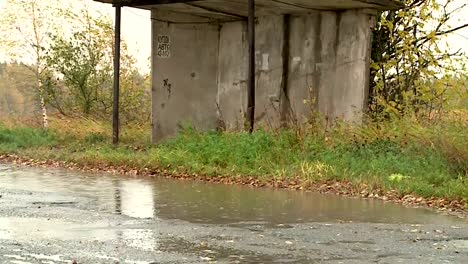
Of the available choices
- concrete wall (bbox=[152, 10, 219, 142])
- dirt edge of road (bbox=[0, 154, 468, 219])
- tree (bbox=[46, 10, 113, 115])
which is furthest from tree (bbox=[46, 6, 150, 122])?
dirt edge of road (bbox=[0, 154, 468, 219])

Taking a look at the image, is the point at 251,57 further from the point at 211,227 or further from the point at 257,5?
the point at 211,227

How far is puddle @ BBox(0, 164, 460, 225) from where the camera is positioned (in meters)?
8.88

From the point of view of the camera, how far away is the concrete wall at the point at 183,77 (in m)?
19.6

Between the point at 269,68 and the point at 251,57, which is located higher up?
the point at 251,57

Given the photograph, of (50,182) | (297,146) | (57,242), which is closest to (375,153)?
(297,146)

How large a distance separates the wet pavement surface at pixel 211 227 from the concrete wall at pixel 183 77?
25.4 ft

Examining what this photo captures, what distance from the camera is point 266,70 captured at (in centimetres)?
1867

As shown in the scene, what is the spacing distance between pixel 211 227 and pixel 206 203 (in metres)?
2.03

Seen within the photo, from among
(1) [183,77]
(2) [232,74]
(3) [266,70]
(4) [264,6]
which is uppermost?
(4) [264,6]

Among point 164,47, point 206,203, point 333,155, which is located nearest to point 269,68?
point 164,47

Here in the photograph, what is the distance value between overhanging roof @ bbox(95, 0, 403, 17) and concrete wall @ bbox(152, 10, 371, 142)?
367 mm

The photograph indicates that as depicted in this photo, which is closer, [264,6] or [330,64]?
[330,64]

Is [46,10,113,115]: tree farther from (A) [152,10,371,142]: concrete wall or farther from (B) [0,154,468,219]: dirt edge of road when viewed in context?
(B) [0,154,468,219]: dirt edge of road

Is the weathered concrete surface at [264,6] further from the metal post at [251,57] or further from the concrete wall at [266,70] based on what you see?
the metal post at [251,57]
